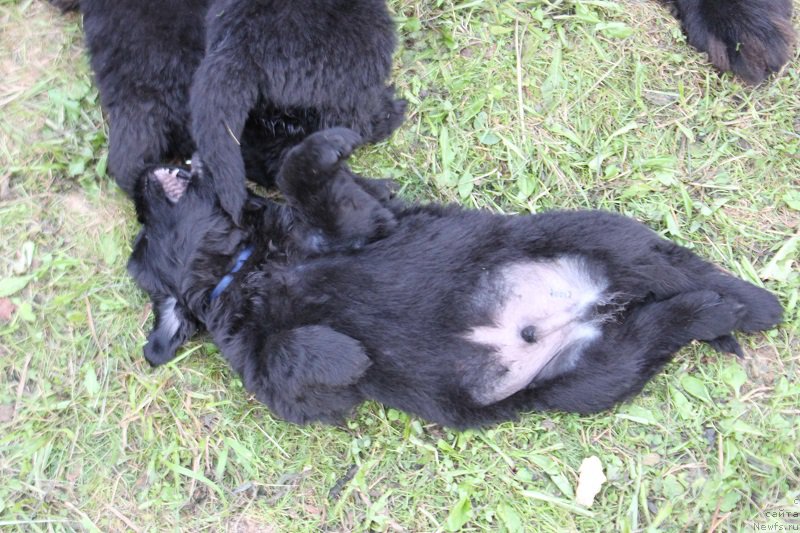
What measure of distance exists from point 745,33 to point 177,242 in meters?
2.64

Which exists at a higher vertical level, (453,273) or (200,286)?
(453,273)

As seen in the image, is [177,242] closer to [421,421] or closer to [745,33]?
[421,421]

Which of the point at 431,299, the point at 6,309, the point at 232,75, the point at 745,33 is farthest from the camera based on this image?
the point at 6,309

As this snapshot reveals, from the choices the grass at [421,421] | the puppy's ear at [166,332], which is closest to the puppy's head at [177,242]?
the puppy's ear at [166,332]

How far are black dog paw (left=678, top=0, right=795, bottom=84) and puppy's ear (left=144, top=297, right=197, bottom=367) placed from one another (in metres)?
2.68

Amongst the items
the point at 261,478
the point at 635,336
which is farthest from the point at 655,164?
the point at 261,478

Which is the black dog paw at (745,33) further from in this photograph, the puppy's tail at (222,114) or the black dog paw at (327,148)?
the puppy's tail at (222,114)

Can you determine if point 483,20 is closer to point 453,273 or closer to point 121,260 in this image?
point 453,273

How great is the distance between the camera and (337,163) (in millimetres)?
2707

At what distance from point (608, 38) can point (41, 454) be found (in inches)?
128

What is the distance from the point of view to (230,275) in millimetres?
2902

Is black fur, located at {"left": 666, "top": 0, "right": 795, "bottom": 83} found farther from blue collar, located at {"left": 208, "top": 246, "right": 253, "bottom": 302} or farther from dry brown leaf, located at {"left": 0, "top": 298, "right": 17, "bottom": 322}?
dry brown leaf, located at {"left": 0, "top": 298, "right": 17, "bottom": 322}

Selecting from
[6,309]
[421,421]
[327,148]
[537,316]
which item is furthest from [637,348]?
[6,309]

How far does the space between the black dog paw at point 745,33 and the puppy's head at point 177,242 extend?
2.31 m
